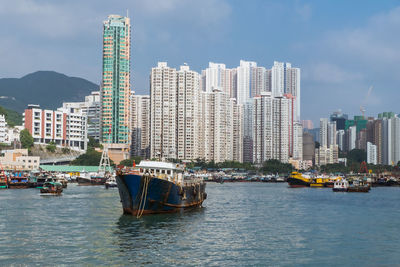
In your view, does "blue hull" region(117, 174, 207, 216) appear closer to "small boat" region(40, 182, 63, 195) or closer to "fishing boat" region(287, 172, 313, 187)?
"small boat" region(40, 182, 63, 195)

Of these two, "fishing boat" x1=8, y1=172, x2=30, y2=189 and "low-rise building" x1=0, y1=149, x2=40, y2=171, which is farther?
"low-rise building" x1=0, y1=149, x2=40, y2=171

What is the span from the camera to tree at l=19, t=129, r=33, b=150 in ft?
568

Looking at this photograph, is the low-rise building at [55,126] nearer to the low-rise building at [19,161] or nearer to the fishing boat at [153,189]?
the low-rise building at [19,161]

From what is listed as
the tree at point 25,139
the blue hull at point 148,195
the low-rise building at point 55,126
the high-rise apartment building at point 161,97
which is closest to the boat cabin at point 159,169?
the blue hull at point 148,195

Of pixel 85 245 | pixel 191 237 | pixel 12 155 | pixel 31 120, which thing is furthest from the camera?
pixel 31 120

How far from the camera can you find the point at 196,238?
124ft

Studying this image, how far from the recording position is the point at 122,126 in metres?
189

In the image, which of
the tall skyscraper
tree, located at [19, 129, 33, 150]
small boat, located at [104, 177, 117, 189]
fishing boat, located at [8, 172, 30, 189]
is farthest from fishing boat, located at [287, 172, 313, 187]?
tree, located at [19, 129, 33, 150]

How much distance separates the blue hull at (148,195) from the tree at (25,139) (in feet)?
439

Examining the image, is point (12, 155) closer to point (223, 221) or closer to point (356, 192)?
point (356, 192)

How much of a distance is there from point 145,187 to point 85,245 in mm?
11859

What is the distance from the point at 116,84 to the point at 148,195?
144627 millimetres

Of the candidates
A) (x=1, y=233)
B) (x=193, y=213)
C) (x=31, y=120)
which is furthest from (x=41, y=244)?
(x=31, y=120)

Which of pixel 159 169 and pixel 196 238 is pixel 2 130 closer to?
pixel 159 169
